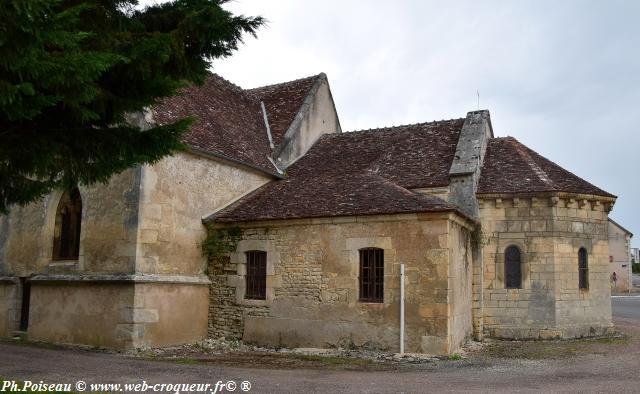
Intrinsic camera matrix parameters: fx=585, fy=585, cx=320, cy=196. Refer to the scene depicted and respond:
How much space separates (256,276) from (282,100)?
7.73 metres

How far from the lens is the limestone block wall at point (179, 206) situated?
42.1ft

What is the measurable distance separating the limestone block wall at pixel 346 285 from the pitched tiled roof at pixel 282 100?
5116 mm

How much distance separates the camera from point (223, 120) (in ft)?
54.4

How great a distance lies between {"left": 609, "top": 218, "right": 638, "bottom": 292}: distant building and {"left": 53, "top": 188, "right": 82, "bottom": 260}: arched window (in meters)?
37.7

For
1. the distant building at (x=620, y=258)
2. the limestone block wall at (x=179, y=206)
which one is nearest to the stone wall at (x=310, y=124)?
the limestone block wall at (x=179, y=206)

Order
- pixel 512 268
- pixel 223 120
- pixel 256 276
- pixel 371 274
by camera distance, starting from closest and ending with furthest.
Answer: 1. pixel 371 274
2. pixel 256 276
3. pixel 512 268
4. pixel 223 120

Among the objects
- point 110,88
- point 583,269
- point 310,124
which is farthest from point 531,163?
point 110,88

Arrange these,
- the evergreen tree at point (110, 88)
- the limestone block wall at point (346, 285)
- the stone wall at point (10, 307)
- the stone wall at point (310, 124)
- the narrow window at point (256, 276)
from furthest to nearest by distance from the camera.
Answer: the stone wall at point (310, 124) → the stone wall at point (10, 307) → the narrow window at point (256, 276) → the limestone block wall at point (346, 285) → the evergreen tree at point (110, 88)

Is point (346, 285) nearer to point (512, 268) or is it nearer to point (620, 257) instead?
point (512, 268)

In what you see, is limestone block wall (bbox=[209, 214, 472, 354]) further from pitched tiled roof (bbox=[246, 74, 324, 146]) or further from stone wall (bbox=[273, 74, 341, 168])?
pitched tiled roof (bbox=[246, 74, 324, 146])

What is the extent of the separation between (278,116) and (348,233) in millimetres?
7157

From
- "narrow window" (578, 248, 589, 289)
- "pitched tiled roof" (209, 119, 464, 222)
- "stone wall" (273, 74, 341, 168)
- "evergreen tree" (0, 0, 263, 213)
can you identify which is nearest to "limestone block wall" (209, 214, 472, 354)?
"pitched tiled roof" (209, 119, 464, 222)

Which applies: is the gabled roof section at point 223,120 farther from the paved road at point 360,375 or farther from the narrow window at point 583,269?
the narrow window at point 583,269

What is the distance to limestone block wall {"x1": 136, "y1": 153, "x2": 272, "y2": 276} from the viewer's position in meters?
12.8
